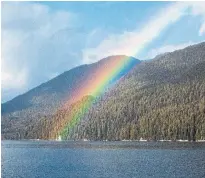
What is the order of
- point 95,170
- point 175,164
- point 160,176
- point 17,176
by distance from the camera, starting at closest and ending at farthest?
point 160,176 → point 17,176 → point 95,170 → point 175,164

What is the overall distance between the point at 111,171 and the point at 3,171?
1040 inches

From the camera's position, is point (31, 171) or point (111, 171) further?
point (31, 171)

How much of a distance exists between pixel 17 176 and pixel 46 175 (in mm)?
6407

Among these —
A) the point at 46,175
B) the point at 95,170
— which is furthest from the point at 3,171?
the point at 95,170

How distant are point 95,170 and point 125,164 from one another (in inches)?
605

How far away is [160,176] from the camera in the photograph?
306 ft

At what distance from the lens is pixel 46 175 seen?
103 meters

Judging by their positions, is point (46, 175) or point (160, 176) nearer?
point (160, 176)

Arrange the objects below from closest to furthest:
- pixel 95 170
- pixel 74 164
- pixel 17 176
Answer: pixel 17 176 → pixel 95 170 → pixel 74 164

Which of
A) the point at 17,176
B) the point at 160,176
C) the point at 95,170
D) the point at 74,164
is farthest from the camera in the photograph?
the point at 74,164

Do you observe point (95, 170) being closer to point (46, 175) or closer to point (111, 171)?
point (111, 171)

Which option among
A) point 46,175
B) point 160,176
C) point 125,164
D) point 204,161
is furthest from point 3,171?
point 204,161

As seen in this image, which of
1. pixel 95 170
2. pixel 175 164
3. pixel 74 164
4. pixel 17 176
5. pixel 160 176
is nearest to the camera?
pixel 160 176

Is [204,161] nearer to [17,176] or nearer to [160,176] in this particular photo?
[160,176]
